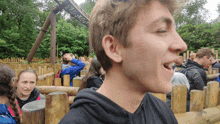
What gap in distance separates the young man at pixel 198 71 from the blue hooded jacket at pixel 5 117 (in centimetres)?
270

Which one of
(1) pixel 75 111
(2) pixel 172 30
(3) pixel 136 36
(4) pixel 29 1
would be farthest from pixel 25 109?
(4) pixel 29 1

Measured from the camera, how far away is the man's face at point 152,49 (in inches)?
24.0

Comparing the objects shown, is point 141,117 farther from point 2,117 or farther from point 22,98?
point 22,98

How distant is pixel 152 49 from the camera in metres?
0.61

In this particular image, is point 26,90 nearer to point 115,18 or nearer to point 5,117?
point 5,117

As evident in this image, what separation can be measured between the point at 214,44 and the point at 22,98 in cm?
1745

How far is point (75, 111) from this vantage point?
67 cm

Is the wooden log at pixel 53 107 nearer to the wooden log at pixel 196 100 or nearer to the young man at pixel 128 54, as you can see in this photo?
the young man at pixel 128 54

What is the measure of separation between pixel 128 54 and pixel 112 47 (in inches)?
3.7

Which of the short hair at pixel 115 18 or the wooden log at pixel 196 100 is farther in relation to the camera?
the wooden log at pixel 196 100

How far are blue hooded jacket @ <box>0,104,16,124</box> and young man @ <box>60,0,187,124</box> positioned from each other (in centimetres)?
98

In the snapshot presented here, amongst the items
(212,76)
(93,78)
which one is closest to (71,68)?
(93,78)

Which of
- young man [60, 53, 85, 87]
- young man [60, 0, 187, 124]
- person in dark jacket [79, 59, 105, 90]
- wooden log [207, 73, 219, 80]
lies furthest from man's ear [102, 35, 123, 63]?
wooden log [207, 73, 219, 80]

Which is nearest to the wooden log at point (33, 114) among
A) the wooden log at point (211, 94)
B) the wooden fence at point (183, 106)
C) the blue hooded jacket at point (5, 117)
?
the wooden fence at point (183, 106)
